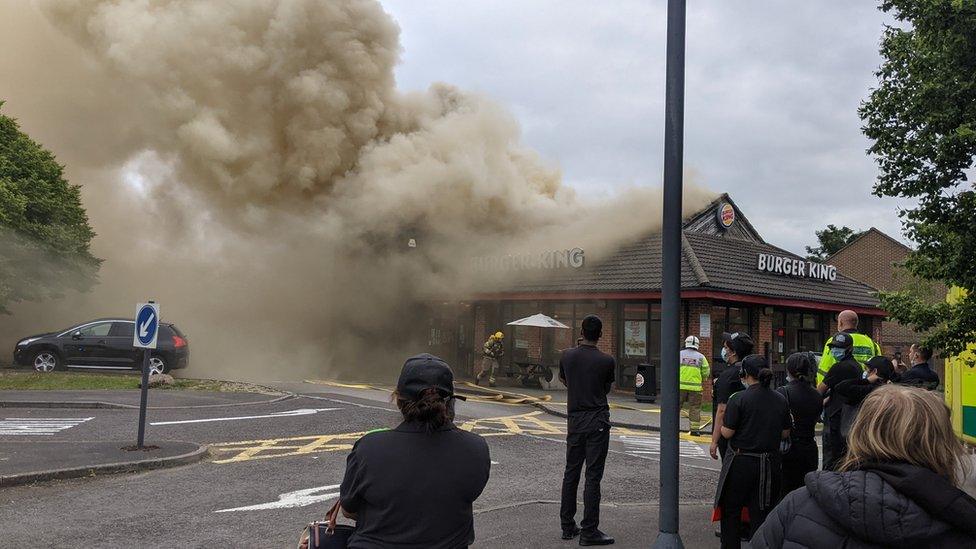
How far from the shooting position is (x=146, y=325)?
9117mm

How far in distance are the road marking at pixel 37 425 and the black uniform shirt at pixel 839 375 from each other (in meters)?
9.47

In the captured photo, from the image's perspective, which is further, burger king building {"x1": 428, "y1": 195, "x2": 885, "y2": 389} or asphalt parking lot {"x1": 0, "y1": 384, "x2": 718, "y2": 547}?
burger king building {"x1": 428, "y1": 195, "x2": 885, "y2": 389}

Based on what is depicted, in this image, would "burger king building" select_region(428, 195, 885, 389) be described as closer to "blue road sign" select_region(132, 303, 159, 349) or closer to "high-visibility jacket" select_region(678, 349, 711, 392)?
"high-visibility jacket" select_region(678, 349, 711, 392)

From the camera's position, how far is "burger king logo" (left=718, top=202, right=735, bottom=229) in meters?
23.1

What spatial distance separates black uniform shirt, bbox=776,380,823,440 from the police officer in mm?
1077

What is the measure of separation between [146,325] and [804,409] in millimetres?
7305

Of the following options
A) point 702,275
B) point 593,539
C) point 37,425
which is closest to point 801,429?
point 593,539

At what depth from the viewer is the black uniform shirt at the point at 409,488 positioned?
245 centimetres

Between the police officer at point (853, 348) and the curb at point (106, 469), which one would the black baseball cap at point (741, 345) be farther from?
the curb at point (106, 469)

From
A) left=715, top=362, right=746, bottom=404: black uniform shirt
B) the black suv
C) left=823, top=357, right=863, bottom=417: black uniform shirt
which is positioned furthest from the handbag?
the black suv

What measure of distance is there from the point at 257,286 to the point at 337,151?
4.91m

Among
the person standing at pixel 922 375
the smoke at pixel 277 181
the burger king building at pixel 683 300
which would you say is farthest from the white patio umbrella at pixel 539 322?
the person standing at pixel 922 375

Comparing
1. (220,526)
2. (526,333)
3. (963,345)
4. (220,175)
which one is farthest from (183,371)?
(963,345)

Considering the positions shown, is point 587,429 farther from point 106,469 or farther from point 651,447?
point 651,447
